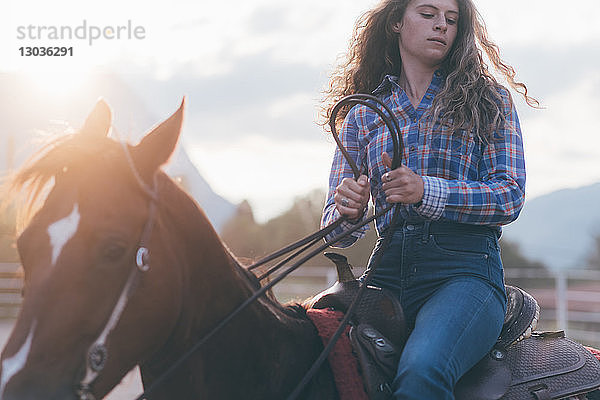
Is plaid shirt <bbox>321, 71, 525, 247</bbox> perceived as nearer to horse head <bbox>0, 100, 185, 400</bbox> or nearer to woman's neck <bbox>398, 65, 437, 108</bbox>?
woman's neck <bbox>398, 65, 437, 108</bbox>

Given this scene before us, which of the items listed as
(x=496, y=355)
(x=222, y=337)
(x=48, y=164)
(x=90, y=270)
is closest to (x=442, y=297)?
(x=496, y=355)

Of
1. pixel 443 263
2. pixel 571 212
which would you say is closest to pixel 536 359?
pixel 443 263

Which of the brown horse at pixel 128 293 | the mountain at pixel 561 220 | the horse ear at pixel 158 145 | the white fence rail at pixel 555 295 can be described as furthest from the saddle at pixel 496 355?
the mountain at pixel 561 220

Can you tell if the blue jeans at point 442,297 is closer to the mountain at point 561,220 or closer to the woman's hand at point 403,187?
the woman's hand at point 403,187

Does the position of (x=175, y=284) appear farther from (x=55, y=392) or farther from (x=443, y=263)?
(x=443, y=263)

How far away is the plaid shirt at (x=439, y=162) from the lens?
2.38 meters

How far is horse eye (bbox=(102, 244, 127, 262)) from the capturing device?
1.67 metres

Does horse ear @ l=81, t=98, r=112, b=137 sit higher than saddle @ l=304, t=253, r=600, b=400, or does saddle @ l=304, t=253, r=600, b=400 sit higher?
horse ear @ l=81, t=98, r=112, b=137

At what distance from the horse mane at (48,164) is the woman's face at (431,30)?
1.51 meters

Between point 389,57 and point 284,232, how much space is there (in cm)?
2958

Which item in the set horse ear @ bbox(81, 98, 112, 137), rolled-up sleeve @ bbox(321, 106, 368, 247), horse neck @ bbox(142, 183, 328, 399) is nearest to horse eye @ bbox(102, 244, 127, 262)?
horse neck @ bbox(142, 183, 328, 399)

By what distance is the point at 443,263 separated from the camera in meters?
2.44

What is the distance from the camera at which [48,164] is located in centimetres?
183

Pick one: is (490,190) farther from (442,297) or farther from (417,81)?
(417,81)
